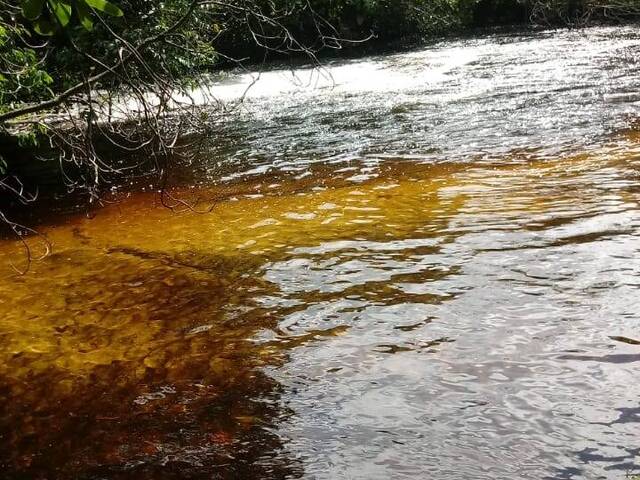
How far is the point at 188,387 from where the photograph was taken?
385 centimetres

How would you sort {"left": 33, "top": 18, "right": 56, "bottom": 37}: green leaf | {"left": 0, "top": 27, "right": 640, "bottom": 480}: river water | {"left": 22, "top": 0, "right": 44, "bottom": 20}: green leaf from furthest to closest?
1. {"left": 0, "top": 27, "right": 640, "bottom": 480}: river water
2. {"left": 33, "top": 18, "right": 56, "bottom": 37}: green leaf
3. {"left": 22, "top": 0, "right": 44, "bottom": 20}: green leaf

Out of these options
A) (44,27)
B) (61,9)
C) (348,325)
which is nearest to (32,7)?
(61,9)

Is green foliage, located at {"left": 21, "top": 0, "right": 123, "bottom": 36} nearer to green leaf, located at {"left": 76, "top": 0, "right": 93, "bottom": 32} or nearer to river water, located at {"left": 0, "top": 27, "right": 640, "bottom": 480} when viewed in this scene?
green leaf, located at {"left": 76, "top": 0, "right": 93, "bottom": 32}

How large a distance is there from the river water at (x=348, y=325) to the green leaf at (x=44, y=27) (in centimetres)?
209

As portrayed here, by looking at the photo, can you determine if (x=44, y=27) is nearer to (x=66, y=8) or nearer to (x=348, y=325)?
(x=66, y=8)

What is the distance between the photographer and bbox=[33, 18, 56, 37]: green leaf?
2227mm

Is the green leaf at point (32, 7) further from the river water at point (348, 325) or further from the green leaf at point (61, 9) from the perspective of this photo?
the river water at point (348, 325)

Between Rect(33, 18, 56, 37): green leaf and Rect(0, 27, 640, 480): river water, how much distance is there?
2087 mm

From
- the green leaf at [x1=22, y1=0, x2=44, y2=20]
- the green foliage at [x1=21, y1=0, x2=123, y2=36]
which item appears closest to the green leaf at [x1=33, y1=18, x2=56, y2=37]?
the green foliage at [x1=21, y1=0, x2=123, y2=36]

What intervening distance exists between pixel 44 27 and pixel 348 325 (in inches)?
111

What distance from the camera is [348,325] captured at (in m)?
4.41

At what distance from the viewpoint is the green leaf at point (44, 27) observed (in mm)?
2227

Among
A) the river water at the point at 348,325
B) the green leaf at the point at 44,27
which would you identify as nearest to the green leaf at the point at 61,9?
the green leaf at the point at 44,27

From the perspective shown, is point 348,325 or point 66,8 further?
point 348,325
